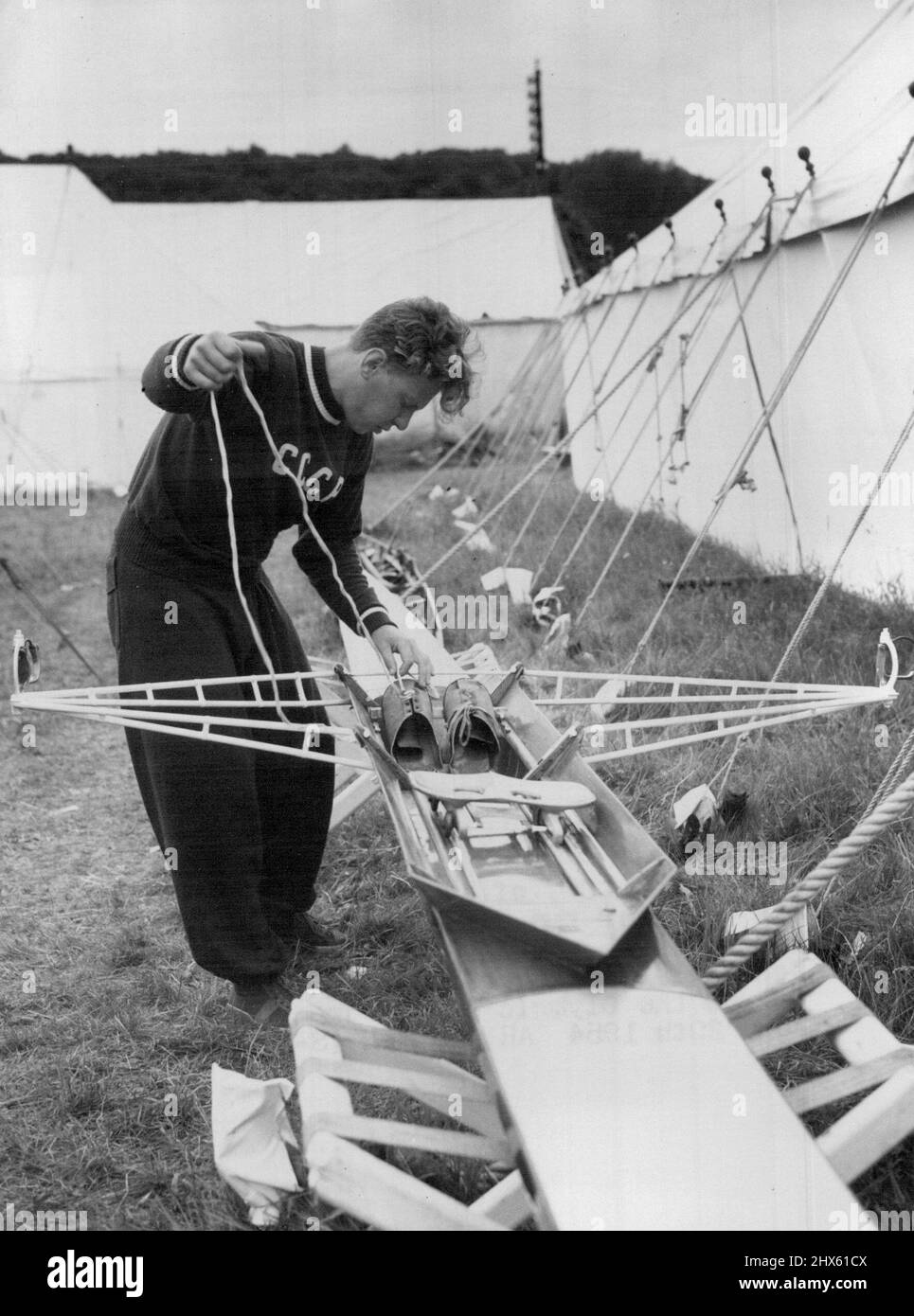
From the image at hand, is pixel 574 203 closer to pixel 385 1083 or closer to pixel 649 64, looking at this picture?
pixel 649 64

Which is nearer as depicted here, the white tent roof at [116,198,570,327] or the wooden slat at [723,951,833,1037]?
the wooden slat at [723,951,833,1037]

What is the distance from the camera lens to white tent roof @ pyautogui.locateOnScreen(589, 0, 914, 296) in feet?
13.3

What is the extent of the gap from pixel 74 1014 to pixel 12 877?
999 mm

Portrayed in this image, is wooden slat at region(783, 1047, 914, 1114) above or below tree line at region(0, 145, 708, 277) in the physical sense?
below

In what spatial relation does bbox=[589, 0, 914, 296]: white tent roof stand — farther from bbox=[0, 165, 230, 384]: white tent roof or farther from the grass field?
bbox=[0, 165, 230, 384]: white tent roof

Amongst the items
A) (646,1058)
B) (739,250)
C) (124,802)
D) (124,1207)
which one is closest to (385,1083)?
(646,1058)

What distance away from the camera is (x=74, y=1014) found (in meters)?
2.61

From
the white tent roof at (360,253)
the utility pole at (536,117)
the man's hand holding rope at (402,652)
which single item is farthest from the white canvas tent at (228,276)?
the man's hand holding rope at (402,652)

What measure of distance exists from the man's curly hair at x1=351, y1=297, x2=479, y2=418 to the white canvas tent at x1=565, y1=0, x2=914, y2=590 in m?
2.49

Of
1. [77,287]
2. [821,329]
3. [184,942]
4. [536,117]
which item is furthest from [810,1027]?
[77,287]

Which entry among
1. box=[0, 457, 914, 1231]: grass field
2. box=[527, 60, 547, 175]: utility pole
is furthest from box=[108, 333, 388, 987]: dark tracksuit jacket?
box=[527, 60, 547, 175]: utility pole

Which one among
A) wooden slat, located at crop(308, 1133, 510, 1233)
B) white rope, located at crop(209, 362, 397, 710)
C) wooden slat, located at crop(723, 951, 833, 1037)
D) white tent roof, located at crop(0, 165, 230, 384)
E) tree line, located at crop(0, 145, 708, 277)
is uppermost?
tree line, located at crop(0, 145, 708, 277)

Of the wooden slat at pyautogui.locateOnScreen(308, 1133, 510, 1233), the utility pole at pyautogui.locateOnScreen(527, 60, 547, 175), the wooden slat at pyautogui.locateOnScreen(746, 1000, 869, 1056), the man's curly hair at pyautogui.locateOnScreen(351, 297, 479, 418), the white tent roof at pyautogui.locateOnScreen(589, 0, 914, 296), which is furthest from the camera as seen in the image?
the utility pole at pyautogui.locateOnScreen(527, 60, 547, 175)

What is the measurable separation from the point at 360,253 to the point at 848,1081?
9903 millimetres
